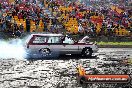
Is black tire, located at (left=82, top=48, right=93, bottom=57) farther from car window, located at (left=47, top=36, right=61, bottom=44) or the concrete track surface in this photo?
car window, located at (left=47, top=36, right=61, bottom=44)

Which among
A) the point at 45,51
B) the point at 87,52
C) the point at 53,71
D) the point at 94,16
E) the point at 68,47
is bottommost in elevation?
the point at 87,52

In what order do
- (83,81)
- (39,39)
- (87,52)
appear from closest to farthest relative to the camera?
(83,81)
(39,39)
(87,52)

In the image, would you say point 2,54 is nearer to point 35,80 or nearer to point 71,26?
point 35,80

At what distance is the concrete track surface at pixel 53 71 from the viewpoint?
14.7 m

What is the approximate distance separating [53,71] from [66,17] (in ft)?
69.5

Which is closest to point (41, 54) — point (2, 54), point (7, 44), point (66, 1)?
point (2, 54)

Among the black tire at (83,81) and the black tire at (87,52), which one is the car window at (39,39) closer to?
the black tire at (87,52)

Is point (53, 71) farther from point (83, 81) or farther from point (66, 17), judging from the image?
point (66, 17)

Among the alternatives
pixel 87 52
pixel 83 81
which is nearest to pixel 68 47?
pixel 87 52

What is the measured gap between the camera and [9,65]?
2030 cm

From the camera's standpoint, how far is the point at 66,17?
39.2 meters

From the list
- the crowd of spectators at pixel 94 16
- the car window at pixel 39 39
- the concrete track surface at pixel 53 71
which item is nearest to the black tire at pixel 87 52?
the concrete track surface at pixel 53 71

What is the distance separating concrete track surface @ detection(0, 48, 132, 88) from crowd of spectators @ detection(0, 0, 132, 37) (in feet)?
34.8

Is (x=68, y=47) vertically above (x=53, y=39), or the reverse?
(x=53, y=39)
